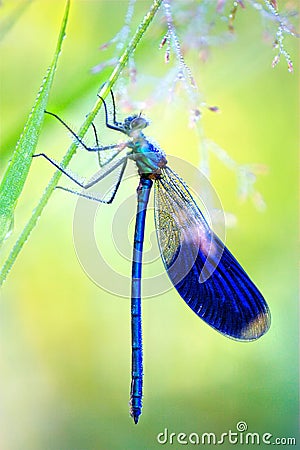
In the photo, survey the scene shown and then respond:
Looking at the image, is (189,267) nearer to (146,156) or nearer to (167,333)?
(146,156)

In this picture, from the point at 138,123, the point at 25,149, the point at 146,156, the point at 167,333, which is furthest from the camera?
the point at 167,333

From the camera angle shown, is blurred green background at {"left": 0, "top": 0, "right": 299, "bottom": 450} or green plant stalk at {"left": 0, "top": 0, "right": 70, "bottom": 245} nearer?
green plant stalk at {"left": 0, "top": 0, "right": 70, "bottom": 245}

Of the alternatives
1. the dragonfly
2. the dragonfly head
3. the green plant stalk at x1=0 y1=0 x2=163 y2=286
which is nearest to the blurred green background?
the dragonfly

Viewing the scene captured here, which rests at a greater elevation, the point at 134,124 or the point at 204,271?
the point at 134,124

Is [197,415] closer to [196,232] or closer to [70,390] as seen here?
[70,390]

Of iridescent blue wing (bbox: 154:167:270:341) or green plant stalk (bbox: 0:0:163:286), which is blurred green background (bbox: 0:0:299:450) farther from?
green plant stalk (bbox: 0:0:163:286)

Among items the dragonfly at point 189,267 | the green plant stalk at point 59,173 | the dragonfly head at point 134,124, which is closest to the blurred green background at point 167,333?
the dragonfly at point 189,267

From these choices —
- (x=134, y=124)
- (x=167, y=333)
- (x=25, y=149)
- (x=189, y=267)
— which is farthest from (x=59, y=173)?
(x=167, y=333)
